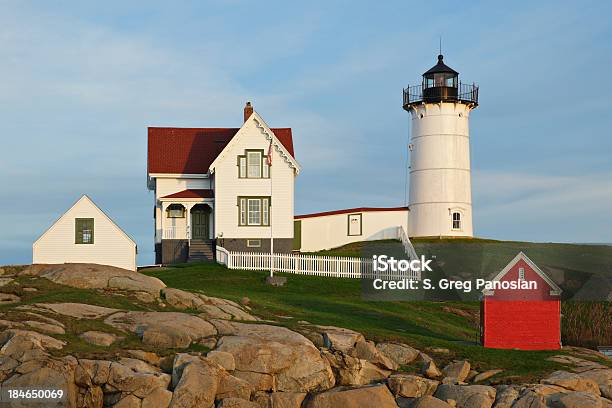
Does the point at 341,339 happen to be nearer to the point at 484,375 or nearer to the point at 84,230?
the point at 484,375

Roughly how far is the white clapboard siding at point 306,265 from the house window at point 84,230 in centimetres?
694

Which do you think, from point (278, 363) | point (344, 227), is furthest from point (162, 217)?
point (278, 363)

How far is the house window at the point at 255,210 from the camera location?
47.8 m

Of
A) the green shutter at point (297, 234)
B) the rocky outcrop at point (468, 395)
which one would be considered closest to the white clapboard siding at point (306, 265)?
the green shutter at point (297, 234)

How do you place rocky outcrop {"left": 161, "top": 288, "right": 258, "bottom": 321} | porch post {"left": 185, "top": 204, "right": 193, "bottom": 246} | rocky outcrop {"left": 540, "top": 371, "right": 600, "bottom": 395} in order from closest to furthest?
1. rocky outcrop {"left": 540, "top": 371, "right": 600, "bottom": 395}
2. rocky outcrop {"left": 161, "top": 288, "right": 258, "bottom": 321}
3. porch post {"left": 185, "top": 204, "right": 193, "bottom": 246}

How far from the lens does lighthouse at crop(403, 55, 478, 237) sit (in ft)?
181

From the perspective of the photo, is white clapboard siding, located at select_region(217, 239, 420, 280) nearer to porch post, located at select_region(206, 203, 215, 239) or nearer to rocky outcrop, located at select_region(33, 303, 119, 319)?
porch post, located at select_region(206, 203, 215, 239)

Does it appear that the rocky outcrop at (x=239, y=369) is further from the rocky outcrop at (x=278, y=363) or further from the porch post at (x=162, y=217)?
the porch post at (x=162, y=217)

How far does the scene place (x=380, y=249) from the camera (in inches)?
2079

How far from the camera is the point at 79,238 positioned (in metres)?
38.5

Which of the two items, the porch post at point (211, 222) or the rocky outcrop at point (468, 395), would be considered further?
the porch post at point (211, 222)

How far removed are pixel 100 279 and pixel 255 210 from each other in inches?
778

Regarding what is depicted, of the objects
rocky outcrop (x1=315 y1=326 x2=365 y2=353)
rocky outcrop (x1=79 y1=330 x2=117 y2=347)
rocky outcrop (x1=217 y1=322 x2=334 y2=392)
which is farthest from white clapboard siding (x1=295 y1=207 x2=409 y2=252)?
rocky outcrop (x1=79 y1=330 x2=117 y2=347)

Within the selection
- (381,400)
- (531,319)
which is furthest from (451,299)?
(381,400)
